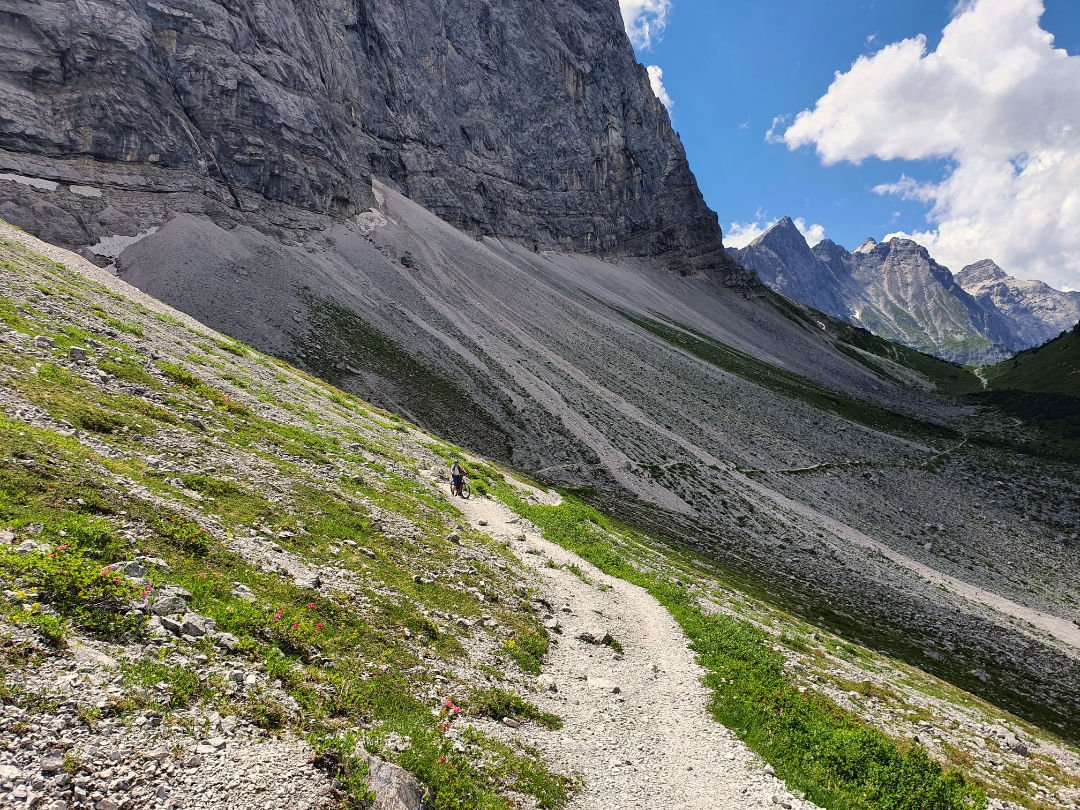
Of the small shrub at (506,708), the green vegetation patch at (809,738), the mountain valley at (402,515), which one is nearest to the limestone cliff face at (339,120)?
the mountain valley at (402,515)

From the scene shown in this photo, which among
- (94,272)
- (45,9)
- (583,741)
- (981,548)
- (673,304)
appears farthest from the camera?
(673,304)

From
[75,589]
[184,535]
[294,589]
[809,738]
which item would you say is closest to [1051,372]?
[809,738]

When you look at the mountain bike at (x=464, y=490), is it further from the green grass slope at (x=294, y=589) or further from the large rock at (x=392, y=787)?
the large rock at (x=392, y=787)

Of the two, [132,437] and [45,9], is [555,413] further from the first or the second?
[45,9]

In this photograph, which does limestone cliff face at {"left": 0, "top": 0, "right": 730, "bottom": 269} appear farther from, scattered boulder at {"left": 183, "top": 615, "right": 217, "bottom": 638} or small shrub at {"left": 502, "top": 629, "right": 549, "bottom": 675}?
small shrub at {"left": 502, "top": 629, "right": 549, "bottom": 675}

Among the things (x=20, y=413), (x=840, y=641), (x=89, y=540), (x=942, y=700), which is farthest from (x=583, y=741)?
(x=840, y=641)

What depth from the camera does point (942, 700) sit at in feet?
69.6

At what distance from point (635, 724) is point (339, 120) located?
121628 millimetres

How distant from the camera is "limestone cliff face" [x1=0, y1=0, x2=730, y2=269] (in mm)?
68812

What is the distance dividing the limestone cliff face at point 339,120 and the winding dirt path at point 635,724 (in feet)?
254

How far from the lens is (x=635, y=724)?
1285 centimetres

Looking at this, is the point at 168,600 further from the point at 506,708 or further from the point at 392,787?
the point at 506,708

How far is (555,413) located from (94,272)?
42475 mm

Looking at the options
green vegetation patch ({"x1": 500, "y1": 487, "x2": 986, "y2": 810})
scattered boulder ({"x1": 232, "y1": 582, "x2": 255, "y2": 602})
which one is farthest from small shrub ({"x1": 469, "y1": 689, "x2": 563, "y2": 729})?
scattered boulder ({"x1": 232, "y1": 582, "x2": 255, "y2": 602})
